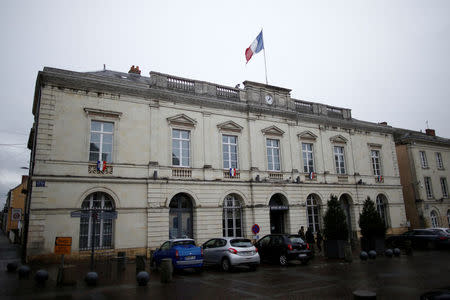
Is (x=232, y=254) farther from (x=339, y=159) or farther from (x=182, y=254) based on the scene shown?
(x=339, y=159)

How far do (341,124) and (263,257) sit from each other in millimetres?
16344

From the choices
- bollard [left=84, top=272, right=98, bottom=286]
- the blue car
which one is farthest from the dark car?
bollard [left=84, top=272, right=98, bottom=286]

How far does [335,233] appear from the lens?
17.8 m

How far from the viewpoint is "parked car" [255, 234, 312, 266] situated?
50.2ft

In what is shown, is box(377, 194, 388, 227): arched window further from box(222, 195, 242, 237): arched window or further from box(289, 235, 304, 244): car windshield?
box(289, 235, 304, 244): car windshield

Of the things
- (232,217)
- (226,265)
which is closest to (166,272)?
(226,265)

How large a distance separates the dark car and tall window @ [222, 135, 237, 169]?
39.6 ft

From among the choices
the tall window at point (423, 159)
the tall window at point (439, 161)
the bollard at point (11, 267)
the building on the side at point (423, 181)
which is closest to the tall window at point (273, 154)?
the bollard at point (11, 267)

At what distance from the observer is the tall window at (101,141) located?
714 inches

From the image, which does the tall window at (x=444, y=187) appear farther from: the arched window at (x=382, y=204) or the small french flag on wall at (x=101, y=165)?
the small french flag on wall at (x=101, y=165)

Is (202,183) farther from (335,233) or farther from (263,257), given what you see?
(335,233)

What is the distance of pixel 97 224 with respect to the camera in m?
17.5

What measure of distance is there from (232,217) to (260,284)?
11053 mm

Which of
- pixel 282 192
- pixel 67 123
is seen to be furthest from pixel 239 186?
pixel 67 123
